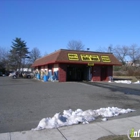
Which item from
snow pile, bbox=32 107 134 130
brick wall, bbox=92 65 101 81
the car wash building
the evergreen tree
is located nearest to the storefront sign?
the car wash building

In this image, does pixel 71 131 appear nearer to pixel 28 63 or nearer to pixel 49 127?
pixel 49 127

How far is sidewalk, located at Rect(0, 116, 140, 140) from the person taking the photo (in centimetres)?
539

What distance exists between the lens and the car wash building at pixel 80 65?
92.1ft

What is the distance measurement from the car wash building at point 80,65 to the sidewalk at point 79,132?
20.6 m

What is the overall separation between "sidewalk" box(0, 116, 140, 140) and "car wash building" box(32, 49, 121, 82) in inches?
812

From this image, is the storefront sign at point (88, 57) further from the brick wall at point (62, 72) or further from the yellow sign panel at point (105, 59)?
the brick wall at point (62, 72)

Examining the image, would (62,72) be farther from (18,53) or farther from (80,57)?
(18,53)

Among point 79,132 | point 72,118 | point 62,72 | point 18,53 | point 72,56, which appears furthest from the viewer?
point 18,53

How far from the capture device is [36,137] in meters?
5.41

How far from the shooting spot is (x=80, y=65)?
103 feet

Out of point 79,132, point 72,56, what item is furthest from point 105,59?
point 79,132

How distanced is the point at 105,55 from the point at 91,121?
25871 mm

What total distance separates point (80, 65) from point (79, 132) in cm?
2574

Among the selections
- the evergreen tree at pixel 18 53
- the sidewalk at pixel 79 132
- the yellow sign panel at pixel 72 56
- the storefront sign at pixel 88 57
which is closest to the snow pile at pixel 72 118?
the sidewalk at pixel 79 132
